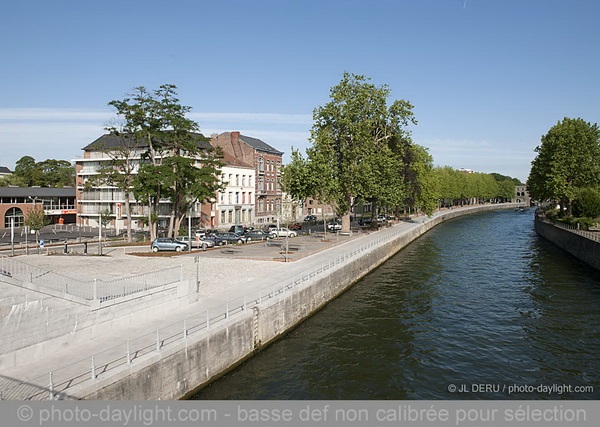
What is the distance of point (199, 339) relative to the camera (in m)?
17.2

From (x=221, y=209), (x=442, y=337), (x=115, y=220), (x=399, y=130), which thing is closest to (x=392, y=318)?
(x=442, y=337)

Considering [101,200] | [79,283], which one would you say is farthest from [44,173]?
[79,283]

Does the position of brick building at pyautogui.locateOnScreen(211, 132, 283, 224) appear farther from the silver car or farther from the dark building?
the silver car

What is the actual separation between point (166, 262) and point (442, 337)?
22.1 metres

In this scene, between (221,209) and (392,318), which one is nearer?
(392,318)

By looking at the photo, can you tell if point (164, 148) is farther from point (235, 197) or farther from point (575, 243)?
point (575, 243)

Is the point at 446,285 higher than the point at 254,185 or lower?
lower

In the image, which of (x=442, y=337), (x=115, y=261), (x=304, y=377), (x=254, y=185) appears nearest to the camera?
(x=304, y=377)

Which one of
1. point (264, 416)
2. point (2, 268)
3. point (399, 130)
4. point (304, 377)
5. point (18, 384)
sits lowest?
point (304, 377)

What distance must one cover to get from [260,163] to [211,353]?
71.5 metres

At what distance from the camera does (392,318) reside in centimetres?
2819

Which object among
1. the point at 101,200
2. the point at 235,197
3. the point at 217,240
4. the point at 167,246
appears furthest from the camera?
the point at 235,197

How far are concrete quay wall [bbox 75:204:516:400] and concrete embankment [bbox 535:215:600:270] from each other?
1169 inches

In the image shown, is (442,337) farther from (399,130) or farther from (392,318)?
(399,130)
